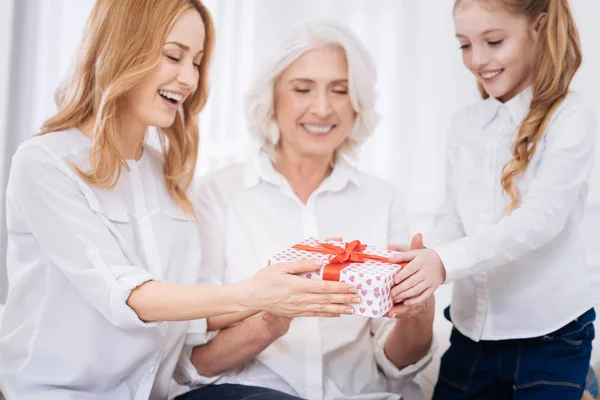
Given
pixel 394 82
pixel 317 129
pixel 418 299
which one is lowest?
pixel 418 299

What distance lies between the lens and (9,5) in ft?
9.32

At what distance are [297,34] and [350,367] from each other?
964 mm

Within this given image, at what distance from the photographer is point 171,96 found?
1706mm

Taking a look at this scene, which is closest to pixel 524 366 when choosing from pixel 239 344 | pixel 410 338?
pixel 410 338

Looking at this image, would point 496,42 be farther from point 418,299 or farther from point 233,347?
point 233,347

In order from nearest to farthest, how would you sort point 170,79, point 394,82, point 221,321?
1. point 170,79
2. point 221,321
3. point 394,82

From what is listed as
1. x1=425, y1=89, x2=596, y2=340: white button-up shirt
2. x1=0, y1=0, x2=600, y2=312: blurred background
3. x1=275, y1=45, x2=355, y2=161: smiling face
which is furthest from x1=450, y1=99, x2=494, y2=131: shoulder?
x1=0, y1=0, x2=600, y2=312: blurred background

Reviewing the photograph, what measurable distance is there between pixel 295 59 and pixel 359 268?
806 millimetres

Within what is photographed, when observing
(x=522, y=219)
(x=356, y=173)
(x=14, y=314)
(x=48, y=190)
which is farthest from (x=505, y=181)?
(x=14, y=314)

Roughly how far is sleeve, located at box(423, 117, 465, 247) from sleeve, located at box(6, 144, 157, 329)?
2.97ft

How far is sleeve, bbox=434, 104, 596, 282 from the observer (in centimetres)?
170

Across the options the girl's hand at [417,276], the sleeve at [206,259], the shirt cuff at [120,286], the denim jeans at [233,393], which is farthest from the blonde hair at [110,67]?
the girl's hand at [417,276]

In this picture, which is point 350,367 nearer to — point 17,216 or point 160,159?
point 160,159

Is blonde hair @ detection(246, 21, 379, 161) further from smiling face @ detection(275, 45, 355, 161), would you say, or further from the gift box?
the gift box
